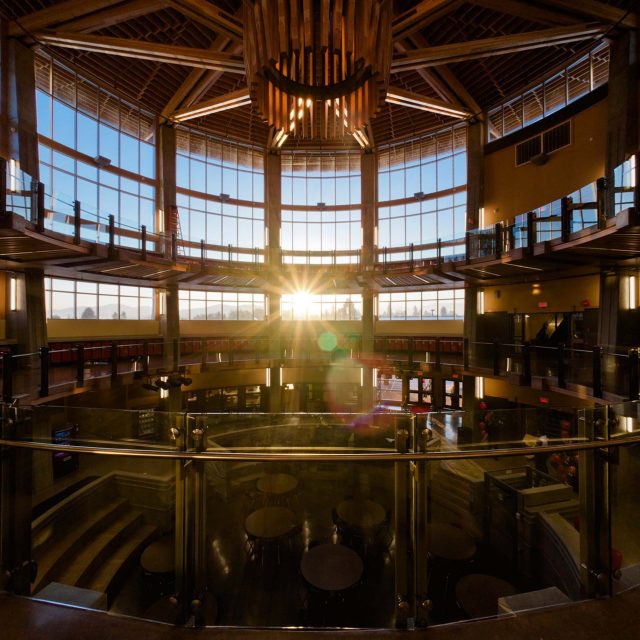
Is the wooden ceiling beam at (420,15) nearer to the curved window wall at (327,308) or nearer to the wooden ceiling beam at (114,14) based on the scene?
the wooden ceiling beam at (114,14)

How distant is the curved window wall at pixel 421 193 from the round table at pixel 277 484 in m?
16.5

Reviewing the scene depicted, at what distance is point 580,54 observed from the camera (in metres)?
15.0

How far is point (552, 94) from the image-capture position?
644 inches

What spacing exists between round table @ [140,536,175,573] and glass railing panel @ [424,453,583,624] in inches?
190

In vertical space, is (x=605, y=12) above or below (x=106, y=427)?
above

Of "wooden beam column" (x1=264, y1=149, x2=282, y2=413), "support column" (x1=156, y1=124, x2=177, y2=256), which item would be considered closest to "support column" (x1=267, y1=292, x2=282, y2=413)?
"wooden beam column" (x1=264, y1=149, x2=282, y2=413)

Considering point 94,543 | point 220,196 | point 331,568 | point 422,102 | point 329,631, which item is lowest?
point 94,543

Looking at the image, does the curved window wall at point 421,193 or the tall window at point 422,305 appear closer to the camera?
the curved window wall at point 421,193

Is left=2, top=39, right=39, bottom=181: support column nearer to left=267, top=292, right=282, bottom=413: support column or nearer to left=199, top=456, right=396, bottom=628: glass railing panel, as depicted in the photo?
left=267, top=292, right=282, bottom=413: support column

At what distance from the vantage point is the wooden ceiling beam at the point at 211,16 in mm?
12758

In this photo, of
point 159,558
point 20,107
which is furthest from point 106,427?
point 20,107

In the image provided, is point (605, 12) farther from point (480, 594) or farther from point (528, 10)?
point (480, 594)

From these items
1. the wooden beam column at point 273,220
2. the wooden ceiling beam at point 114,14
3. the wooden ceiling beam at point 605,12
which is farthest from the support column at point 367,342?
the wooden ceiling beam at point 114,14

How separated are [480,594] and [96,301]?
20.9 metres
